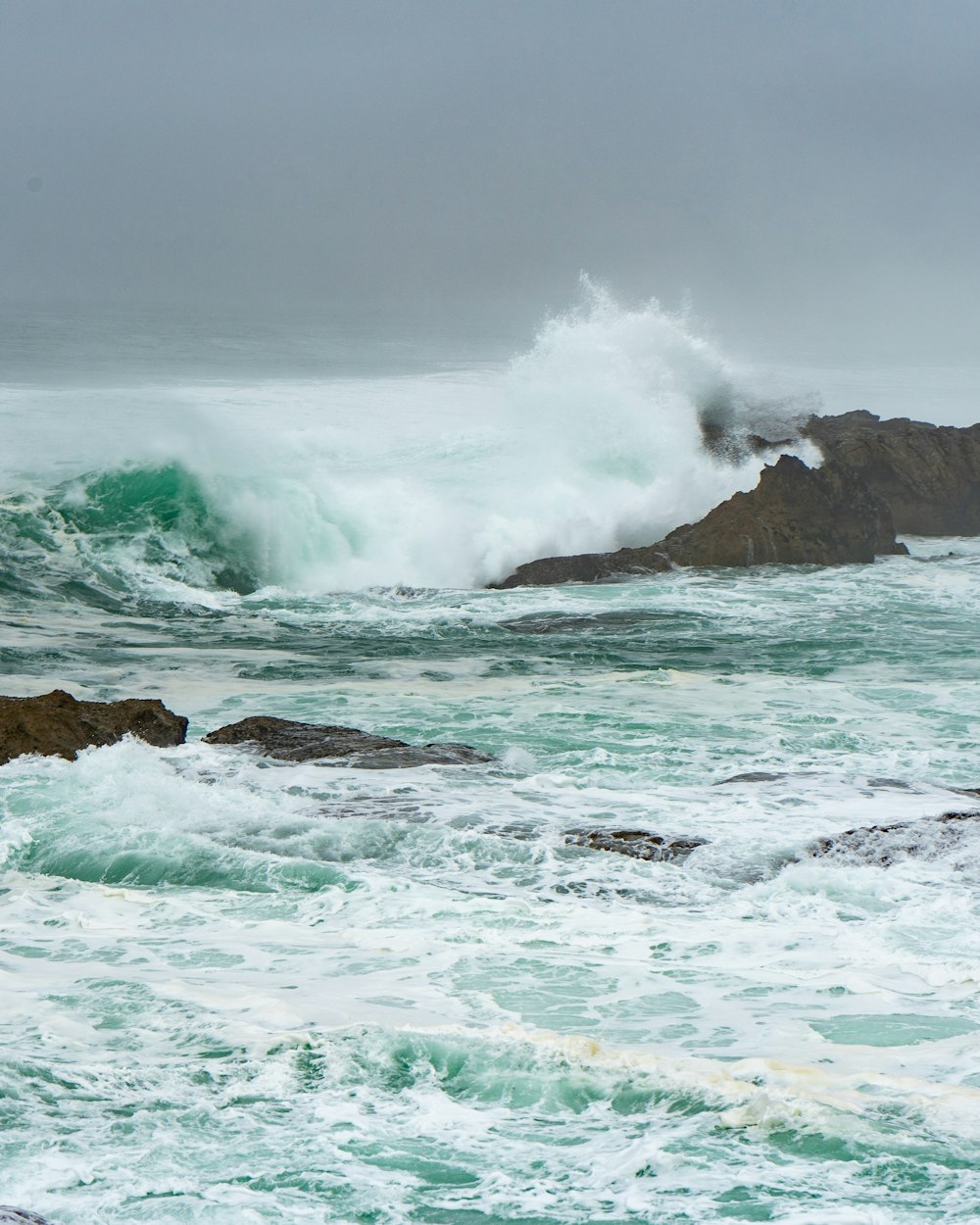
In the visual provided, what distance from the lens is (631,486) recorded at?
22.8 metres

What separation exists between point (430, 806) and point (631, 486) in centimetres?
1567

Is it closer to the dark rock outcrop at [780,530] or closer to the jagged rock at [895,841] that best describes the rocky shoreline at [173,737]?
the jagged rock at [895,841]

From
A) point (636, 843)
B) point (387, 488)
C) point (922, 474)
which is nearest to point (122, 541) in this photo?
point (387, 488)

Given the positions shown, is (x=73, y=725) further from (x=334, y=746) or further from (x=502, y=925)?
(x=502, y=925)

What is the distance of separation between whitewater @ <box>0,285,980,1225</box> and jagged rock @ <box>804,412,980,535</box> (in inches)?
239

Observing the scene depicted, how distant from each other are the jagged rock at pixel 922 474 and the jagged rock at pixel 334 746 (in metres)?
14.3

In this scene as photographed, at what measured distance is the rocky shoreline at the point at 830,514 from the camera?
733 inches

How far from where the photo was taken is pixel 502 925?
5.96m

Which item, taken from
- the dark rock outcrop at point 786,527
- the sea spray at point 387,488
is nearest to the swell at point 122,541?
the sea spray at point 387,488

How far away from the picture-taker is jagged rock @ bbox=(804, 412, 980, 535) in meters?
22.0

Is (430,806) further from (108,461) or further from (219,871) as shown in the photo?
(108,461)

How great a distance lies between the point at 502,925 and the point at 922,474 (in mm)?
17859

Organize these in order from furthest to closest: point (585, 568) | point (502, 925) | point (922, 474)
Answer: point (922, 474) → point (585, 568) → point (502, 925)

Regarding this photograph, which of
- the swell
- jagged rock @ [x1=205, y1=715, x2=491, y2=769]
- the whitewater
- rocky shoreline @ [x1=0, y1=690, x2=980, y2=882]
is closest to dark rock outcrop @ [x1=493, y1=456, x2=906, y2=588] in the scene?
the whitewater
